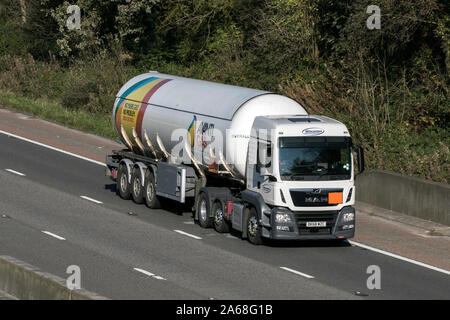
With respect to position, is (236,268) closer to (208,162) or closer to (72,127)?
(208,162)

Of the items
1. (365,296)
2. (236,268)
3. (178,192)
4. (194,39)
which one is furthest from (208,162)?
(194,39)

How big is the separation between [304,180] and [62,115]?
71.1 ft

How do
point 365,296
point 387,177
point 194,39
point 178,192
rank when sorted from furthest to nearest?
point 194,39 < point 387,177 < point 178,192 < point 365,296

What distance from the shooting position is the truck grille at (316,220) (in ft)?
66.8

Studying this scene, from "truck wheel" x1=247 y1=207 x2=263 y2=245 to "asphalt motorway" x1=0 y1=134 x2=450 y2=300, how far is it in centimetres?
18

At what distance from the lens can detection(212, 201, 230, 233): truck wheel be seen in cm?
2211

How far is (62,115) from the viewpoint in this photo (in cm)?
4006

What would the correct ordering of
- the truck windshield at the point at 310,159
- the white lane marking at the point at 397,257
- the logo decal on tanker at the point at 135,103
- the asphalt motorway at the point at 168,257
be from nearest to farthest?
the asphalt motorway at the point at 168,257, the white lane marking at the point at 397,257, the truck windshield at the point at 310,159, the logo decal on tanker at the point at 135,103

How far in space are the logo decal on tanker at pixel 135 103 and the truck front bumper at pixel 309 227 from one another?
6.65 metres

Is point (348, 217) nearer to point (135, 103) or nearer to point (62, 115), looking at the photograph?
point (135, 103)

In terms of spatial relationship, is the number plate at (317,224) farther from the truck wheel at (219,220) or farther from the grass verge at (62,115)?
the grass verge at (62,115)

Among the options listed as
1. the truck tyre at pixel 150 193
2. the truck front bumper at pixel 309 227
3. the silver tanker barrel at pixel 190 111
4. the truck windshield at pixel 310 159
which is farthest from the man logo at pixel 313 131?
the truck tyre at pixel 150 193

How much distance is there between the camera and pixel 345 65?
110ft
